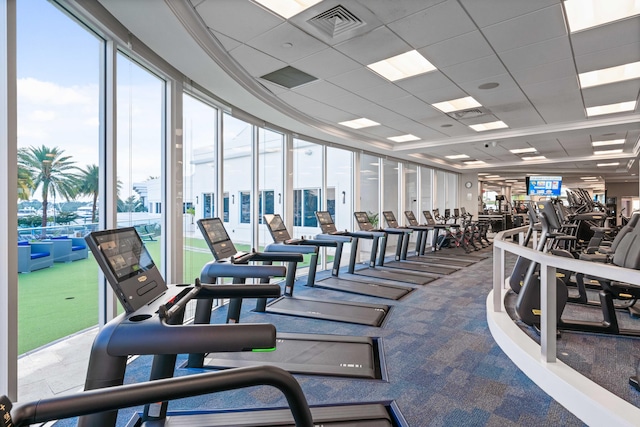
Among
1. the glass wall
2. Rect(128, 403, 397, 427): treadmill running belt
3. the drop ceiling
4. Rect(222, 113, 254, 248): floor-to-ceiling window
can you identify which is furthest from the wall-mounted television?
Rect(128, 403, 397, 427): treadmill running belt

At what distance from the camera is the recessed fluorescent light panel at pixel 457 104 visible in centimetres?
569

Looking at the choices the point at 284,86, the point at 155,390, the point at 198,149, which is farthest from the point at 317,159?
the point at 155,390

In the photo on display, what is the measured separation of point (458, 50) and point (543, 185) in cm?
1182

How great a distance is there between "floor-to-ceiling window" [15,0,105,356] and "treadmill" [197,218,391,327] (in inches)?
43.9

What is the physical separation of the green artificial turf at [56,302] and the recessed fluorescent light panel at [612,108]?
284 inches

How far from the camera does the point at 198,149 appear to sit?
4.72 meters

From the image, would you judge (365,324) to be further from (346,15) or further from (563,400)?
(346,15)

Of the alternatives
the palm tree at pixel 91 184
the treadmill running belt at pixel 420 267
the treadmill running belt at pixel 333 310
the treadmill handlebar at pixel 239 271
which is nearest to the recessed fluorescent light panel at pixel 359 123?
A: the treadmill running belt at pixel 420 267

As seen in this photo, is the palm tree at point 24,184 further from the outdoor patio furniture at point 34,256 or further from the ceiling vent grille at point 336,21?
the ceiling vent grille at point 336,21

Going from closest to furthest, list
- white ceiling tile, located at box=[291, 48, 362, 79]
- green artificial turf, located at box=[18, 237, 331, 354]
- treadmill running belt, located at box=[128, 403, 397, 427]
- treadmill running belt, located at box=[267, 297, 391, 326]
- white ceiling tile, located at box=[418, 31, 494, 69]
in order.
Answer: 1. treadmill running belt, located at box=[128, 403, 397, 427]
2. green artificial turf, located at box=[18, 237, 331, 354]
3. white ceiling tile, located at box=[418, 31, 494, 69]
4. white ceiling tile, located at box=[291, 48, 362, 79]
5. treadmill running belt, located at box=[267, 297, 391, 326]

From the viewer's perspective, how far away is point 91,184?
2990 mm

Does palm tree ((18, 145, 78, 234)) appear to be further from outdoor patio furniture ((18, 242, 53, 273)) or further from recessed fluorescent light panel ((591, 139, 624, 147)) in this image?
recessed fluorescent light panel ((591, 139, 624, 147))

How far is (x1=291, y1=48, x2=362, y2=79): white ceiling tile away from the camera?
3.98m

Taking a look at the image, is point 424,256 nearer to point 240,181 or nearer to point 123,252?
point 240,181
